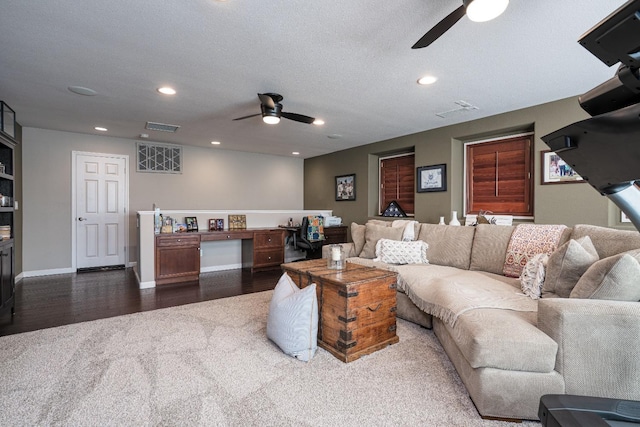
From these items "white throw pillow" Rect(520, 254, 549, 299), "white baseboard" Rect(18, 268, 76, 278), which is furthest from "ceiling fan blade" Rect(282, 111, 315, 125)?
"white baseboard" Rect(18, 268, 76, 278)

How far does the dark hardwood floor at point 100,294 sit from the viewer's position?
129 inches

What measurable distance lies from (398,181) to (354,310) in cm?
383

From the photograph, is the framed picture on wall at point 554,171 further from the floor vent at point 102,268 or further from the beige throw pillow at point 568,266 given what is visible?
the floor vent at point 102,268

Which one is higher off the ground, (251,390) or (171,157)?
(171,157)

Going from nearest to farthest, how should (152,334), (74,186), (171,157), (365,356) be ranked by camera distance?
(365,356)
(152,334)
(74,186)
(171,157)

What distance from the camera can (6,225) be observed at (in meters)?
3.32

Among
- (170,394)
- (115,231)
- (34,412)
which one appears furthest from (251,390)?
(115,231)

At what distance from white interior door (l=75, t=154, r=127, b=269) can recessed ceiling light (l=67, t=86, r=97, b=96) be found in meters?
2.59

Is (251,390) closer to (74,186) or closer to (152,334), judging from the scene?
(152,334)

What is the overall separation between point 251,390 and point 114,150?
5405mm

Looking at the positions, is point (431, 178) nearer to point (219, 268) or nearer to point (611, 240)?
point (611, 240)

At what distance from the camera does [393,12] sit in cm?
204

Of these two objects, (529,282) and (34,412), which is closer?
(34,412)

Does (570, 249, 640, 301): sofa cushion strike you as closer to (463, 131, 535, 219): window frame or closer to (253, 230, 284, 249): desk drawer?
(463, 131, 535, 219): window frame
